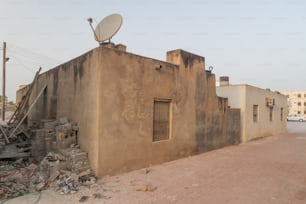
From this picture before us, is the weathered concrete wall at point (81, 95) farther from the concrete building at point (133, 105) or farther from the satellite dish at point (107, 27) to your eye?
the satellite dish at point (107, 27)

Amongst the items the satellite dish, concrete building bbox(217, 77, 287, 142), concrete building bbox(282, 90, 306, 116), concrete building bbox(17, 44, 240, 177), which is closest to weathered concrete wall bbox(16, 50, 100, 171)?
concrete building bbox(17, 44, 240, 177)

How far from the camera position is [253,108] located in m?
13.4

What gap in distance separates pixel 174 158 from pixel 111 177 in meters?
2.76

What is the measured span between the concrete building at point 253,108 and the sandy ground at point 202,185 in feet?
17.7

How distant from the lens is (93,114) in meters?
5.21

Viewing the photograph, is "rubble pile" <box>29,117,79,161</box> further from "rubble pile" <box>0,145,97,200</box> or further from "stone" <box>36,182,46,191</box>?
"stone" <box>36,182,46,191</box>

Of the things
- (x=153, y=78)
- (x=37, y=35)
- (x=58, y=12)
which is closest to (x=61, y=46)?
(x=37, y=35)

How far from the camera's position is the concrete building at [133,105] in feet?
17.2

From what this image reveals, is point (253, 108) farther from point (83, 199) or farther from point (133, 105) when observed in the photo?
point (83, 199)

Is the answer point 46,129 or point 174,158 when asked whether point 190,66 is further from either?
point 46,129

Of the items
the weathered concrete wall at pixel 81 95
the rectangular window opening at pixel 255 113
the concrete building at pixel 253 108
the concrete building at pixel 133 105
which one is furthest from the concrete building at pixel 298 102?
the weathered concrete wall at pixel 81 95

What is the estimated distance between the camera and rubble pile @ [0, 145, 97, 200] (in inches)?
170

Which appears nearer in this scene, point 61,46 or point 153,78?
point 153,78

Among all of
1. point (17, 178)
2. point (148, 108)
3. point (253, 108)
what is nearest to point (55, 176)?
point (17, 178)
